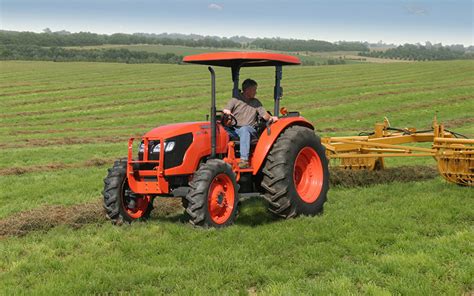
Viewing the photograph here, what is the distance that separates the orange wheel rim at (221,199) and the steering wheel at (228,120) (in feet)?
3.29

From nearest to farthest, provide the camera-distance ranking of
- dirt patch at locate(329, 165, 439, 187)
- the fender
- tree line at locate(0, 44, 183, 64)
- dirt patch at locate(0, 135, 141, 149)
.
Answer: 1. the fender
2. dirt patch at locate(329, 165, 439, 187)
3. dirt patch at locate(0, 135, 141, 149)
4. tree line at locate(0, 44, 183, 64)

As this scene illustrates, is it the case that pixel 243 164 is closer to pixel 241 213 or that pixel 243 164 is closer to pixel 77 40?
pixel 241 213

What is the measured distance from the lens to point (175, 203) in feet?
31.2

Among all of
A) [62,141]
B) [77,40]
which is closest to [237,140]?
[62,141]

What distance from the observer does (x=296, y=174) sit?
28.3 feet

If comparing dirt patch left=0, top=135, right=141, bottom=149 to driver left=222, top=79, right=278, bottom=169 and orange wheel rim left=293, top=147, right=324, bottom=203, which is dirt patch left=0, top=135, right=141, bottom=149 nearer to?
orange wheel rim left=293, top=147, right=324, bottom=203

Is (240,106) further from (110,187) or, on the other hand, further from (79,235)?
(79,235)

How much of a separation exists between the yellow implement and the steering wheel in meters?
2.63

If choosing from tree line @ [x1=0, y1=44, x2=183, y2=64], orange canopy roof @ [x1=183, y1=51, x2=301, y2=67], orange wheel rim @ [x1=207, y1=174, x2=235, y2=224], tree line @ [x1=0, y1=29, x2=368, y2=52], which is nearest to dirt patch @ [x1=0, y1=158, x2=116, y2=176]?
orange canopy roof @ [x1=183, y1=51, x2=301, y2=67]

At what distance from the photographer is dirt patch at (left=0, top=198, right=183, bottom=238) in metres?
7.76

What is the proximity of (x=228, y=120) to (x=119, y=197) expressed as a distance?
6.28ft

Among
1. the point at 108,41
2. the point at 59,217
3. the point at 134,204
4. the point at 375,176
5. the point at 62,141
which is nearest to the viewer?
the point at 134,204

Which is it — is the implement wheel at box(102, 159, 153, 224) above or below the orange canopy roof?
below

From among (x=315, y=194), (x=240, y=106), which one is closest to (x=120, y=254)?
(x=240, y=106)
